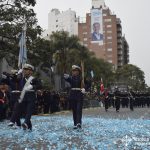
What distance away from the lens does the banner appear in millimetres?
155625

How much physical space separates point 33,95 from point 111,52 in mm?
143653

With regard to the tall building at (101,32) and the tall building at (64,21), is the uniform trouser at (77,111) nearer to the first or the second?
the tall building at (64,21)

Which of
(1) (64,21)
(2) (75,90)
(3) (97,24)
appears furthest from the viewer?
(3) (97,24)

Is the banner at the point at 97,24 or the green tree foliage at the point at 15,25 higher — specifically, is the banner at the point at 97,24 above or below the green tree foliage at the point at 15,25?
above

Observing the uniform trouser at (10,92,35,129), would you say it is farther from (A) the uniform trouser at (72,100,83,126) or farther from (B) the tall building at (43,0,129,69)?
(B) the tall building at (43,0,129,69)

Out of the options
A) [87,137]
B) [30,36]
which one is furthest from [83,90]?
[30,36]

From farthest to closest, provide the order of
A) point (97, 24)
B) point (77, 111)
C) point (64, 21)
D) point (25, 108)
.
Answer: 1. point (97, 24)
2. point (64, 21)
3. point (77, 111)
4. point (25, 108)

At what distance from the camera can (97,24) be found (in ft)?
518

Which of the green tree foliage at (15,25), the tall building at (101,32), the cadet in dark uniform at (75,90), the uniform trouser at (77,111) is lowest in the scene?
the uniform trouser at (77,111)

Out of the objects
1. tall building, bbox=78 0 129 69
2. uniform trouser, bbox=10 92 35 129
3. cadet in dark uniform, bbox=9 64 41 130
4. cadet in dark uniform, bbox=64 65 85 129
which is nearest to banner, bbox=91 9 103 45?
tall building, bbox=78 0 129 69

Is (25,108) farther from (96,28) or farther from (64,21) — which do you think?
(96,28)

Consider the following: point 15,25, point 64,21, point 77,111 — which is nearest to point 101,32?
point 64,21

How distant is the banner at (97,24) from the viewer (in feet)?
511

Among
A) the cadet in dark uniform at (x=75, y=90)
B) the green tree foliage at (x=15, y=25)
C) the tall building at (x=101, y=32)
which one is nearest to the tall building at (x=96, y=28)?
the tall building at (x=101, y=32)
